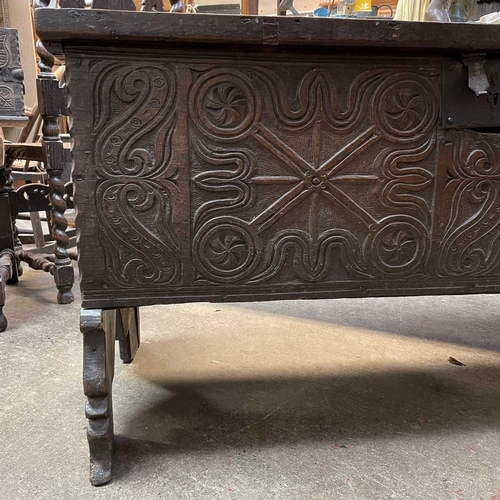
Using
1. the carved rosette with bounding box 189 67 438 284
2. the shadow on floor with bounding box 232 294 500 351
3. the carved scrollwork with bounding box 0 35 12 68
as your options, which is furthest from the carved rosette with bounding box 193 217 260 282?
the carved scrollwork with bounding box 0 35 12 68

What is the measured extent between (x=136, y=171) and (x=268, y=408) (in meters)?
0.81

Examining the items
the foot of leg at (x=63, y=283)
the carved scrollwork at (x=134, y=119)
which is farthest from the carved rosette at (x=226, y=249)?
the foot of leg at (x=63, y=283)

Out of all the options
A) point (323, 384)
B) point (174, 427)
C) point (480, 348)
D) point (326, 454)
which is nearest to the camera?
point (326, 454)

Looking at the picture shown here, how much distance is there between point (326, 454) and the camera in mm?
1193

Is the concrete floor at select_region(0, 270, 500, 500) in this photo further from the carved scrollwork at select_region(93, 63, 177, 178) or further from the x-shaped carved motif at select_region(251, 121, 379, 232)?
the carved scrollwork at select_region(93, 63, 177, 178)

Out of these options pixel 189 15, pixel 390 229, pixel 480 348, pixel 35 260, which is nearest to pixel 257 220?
pixel 390 229

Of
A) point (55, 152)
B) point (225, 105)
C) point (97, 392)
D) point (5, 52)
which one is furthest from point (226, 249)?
point (5, 52)

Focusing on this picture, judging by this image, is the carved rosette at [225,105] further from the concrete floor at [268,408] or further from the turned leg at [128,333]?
the concrete floor at [268,408]

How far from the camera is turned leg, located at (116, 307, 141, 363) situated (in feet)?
4.87

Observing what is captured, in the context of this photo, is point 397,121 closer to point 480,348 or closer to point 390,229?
point 390,229

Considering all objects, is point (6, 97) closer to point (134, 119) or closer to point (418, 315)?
point (134, 119)

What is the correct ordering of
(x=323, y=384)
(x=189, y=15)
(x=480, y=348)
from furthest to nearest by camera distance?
1. (x=480, y=348)
2. (x=323, y=384)
3. (x=189, y=15)

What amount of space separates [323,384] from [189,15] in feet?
3.83

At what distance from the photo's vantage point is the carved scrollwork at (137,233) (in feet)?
3.52
